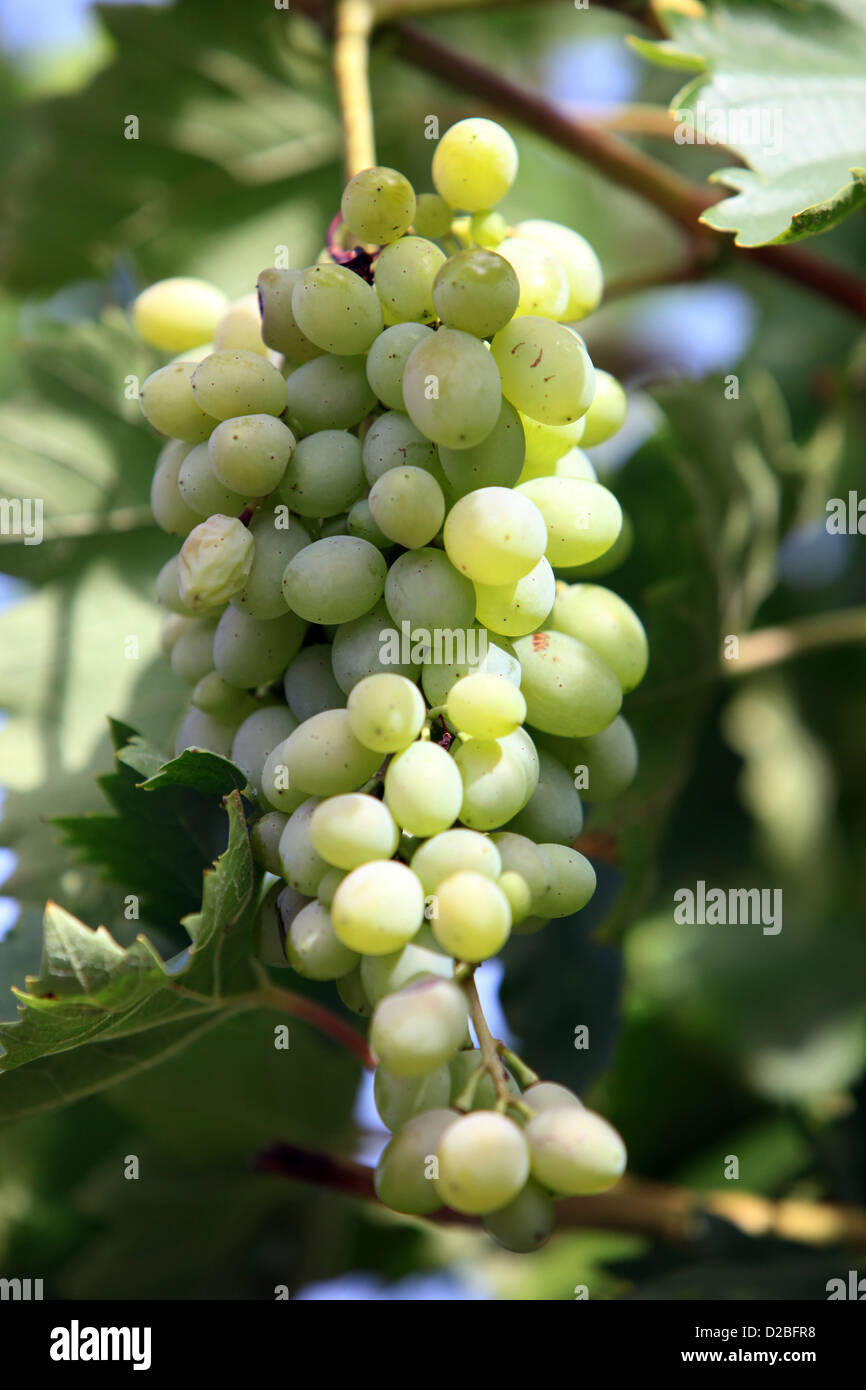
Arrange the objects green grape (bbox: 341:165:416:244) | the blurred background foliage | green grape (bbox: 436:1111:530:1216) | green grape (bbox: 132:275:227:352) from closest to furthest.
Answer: green grape (bbox: 436:1111:530:1216)
green grape (bbox: 341:165:416:244)
green grape (bbox: 132:275:227:352)
the blurred background foliage

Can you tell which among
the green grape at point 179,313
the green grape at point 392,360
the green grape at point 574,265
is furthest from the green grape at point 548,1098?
the green grape at point 179,313

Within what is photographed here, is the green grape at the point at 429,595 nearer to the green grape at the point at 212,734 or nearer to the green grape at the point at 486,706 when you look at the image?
the green grape at the point at 486,706

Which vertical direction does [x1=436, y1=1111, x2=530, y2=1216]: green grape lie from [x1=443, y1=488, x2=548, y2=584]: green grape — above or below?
below

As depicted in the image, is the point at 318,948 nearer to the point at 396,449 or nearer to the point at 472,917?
the point at 472,917

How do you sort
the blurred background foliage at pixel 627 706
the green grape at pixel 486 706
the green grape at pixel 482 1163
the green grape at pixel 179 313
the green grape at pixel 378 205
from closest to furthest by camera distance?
1. the green grape at pixel 482 1163
2. the green grape at pixel 486 706
3. the green grape at pixel 378 205
4. the green grape at pixel 179 313
5. the blurred background foliage at pixel 627 706

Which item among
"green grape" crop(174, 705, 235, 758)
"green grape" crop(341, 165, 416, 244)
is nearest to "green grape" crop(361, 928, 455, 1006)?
"green grape" crop(174, 705, 235, 758)

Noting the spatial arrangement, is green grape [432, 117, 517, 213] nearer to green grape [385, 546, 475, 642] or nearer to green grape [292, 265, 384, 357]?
green grape [292, 265, 384, 357]
